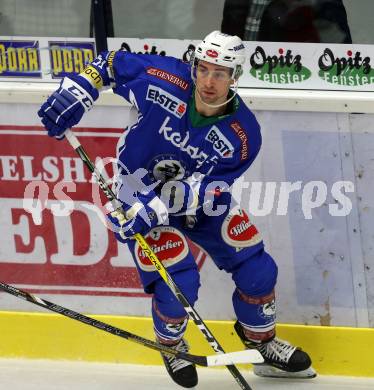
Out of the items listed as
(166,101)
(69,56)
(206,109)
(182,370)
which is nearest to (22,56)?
(69,56)

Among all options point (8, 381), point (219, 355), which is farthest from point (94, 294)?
point (219, 355)

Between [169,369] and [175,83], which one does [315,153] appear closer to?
[175,83]

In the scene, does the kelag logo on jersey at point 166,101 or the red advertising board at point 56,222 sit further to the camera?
the red advertising board at point 56,222

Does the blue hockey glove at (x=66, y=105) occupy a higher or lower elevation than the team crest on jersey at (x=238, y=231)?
higher

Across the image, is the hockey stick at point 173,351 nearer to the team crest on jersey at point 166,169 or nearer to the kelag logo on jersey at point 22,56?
the team crest on jersey at point 166,169

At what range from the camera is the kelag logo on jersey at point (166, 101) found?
3889mm

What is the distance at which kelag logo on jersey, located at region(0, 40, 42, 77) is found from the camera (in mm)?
4461

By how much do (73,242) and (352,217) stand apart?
1.15 metres

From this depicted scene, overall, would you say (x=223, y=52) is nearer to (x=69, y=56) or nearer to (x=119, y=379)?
(x=69, y=56)

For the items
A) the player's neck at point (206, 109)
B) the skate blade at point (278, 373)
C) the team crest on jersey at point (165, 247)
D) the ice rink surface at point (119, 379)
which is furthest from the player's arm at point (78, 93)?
the skate blade at point (278, 373)

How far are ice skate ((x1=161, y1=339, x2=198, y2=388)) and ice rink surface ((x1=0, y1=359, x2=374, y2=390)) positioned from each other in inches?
5.4

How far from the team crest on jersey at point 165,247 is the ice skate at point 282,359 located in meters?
0.53

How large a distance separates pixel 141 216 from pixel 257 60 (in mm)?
931

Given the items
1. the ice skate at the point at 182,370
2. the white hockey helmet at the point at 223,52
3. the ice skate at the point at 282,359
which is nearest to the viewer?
the white hockey helmet at the point at 223,52
